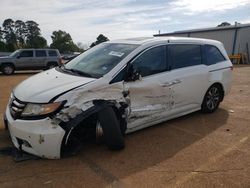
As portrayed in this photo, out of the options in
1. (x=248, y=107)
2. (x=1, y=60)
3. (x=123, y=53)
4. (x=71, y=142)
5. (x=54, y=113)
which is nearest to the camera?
(x=54, y=113)

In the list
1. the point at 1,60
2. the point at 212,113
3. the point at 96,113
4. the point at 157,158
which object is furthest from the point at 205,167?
the point at 1,60

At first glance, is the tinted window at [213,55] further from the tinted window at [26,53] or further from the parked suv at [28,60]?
the tinted window at [26,53]

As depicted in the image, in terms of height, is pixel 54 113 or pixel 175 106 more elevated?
pixel 54 113

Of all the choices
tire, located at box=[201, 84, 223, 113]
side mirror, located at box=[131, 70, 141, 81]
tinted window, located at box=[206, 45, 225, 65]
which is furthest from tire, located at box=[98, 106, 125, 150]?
tinted window, located at box=[206, 45, 225, 65]

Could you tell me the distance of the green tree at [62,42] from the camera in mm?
78625

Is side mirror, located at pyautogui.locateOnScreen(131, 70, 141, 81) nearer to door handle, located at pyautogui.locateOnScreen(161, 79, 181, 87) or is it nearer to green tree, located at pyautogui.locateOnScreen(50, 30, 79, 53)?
door handle, located at pyautogui.locateOnScreen(161, 79, 181, 87)

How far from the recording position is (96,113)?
4.56 meters

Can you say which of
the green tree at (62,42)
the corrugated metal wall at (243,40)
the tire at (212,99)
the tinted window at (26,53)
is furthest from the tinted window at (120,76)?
the green tree at (62,42)

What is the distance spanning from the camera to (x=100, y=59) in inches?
216

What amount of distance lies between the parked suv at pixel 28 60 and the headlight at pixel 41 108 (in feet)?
54.1

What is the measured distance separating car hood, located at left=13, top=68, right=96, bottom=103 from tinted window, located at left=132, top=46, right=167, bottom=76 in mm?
960

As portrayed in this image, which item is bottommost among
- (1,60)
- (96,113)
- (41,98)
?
(1,60)

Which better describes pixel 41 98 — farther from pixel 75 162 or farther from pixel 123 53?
pixel 123 53

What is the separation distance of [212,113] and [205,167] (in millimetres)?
2974
